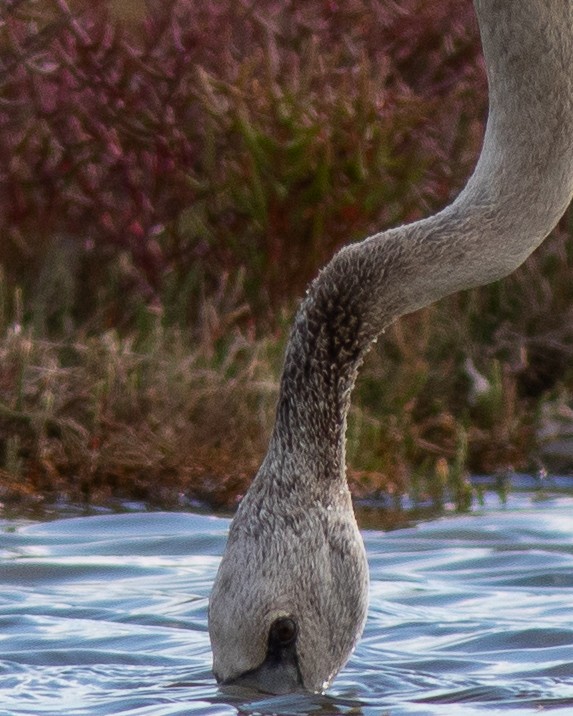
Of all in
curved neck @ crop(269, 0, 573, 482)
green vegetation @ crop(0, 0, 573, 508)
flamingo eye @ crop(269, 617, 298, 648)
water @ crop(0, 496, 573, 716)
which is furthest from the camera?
A: green vegetation @ crop(0, 0, 573, 508)

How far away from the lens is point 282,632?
495 centimetres

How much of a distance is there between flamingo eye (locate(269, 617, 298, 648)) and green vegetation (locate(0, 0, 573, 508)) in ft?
9.74

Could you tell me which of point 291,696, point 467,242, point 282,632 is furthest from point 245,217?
point 282,632

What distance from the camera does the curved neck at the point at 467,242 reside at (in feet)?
16.5

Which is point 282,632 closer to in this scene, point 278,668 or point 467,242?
point 278,668

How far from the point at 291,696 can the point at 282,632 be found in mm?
287

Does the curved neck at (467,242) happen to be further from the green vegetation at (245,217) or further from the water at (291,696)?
the green vegetation at (245,217)

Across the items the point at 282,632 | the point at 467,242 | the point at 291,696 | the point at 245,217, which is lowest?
the point at 291,696

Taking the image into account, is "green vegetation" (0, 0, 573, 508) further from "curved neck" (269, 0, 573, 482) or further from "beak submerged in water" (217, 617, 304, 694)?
"beak submerged in water" (217, 617, 304, 694)

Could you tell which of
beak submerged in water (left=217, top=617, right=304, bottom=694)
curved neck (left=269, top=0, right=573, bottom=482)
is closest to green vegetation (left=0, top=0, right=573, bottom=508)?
curved neck (left=269, top=0, right=573, bottom=482)

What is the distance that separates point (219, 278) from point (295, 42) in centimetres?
147

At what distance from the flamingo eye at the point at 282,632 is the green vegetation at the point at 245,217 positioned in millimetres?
2969

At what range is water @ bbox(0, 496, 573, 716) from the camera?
5.57m

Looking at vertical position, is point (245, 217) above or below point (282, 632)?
above
